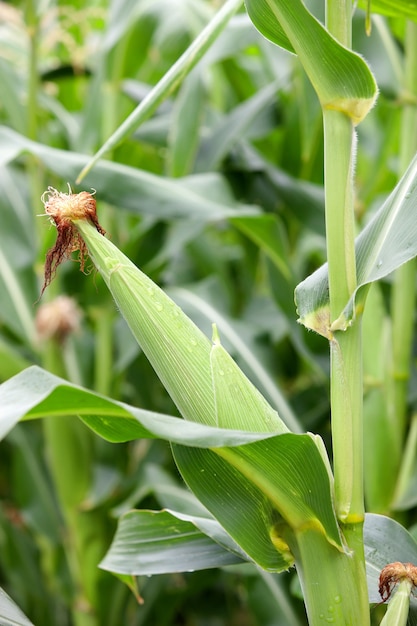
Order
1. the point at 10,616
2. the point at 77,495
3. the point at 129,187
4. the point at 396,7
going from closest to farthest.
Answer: the point at 10,616
the point at 396,7
the point at 129,187
the point at 77,495

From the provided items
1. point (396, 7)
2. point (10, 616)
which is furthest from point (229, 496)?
point (396, 7)

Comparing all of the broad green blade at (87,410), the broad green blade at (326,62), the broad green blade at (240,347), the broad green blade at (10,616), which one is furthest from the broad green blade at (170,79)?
the broad green blade at (240,347)

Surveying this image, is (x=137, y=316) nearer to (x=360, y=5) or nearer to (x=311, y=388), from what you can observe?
(x=360, y=5)

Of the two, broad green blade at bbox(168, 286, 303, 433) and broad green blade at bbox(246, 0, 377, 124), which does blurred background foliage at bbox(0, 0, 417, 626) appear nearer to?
broad green blade at bbox(168, 286, 303, 433)

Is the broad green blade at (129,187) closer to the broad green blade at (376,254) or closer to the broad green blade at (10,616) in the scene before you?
the broad green blade at (376,254)

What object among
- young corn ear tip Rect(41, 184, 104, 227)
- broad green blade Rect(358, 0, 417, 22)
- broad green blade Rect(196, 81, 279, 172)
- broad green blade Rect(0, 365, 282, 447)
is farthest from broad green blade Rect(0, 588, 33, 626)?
broad green blade Rect(196, 81, 279, 172)

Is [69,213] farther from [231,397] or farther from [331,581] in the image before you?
[331,581]
